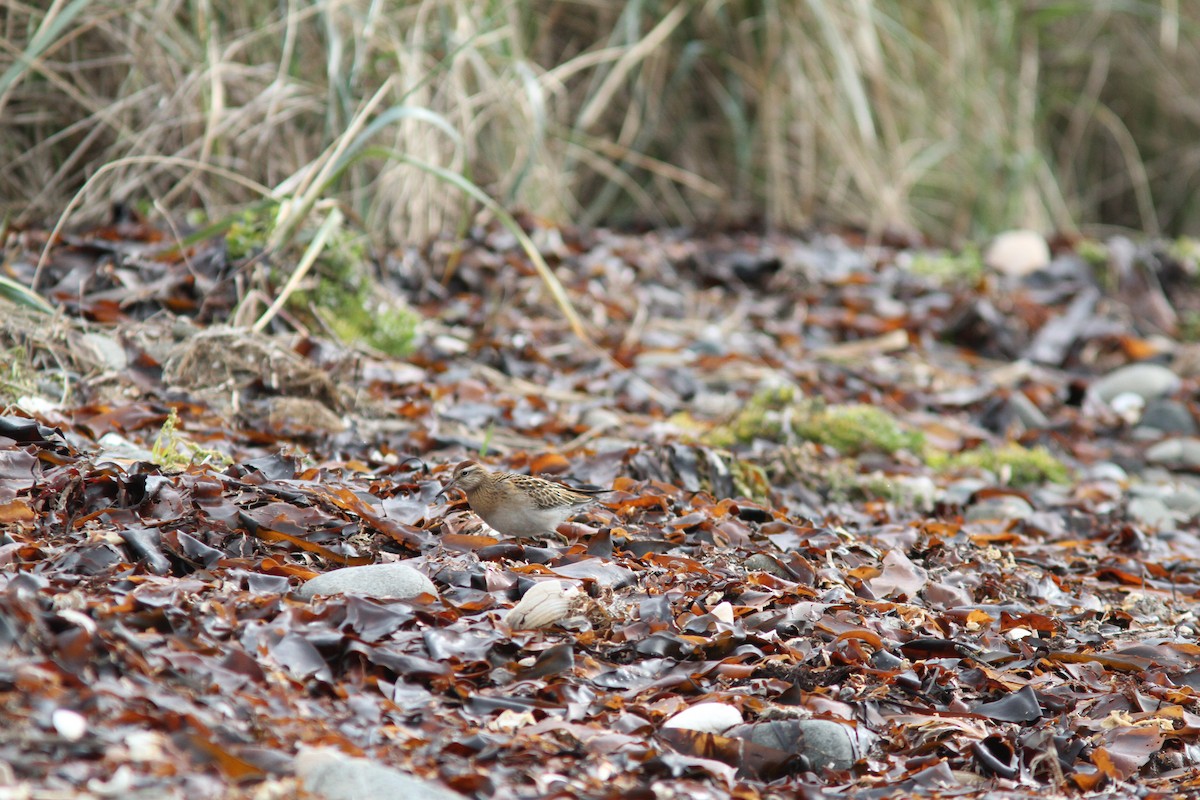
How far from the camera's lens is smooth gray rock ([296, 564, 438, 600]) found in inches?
94.4

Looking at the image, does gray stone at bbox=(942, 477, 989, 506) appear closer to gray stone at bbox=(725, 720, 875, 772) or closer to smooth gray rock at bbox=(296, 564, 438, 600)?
Result: gray stone at bbox=(725, 720, 875, 772)

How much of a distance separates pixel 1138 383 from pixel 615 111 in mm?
3479

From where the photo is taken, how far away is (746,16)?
7441mm

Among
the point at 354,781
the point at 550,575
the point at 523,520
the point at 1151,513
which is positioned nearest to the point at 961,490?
the point at 1151,513

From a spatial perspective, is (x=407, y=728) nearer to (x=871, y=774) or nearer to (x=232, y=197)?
(x=871, y=774)

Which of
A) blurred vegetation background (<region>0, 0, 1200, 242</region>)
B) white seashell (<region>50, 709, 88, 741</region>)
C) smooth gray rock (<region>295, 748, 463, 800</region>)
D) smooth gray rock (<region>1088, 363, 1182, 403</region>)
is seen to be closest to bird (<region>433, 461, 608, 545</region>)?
smooth gray rock (<region>295, 748, 463, 800</region>)

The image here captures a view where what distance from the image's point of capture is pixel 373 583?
243 centimetres

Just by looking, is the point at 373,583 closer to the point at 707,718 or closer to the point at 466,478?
the point at 466,478

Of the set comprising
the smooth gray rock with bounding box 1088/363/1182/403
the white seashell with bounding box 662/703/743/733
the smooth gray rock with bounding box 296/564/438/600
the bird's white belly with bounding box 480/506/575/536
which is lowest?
the smooth gray rock with bounding box 1088/363/1182/403

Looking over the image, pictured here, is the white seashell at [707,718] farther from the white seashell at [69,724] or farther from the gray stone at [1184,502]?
the gray stone at [1184,502]

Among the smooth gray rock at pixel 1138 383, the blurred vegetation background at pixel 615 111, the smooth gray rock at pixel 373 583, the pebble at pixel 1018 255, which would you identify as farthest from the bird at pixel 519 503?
→ the pebble at pixel 1018 255

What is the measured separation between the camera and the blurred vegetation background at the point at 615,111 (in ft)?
16.8

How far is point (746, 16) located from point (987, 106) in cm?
185

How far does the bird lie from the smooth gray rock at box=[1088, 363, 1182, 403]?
382 centimetres
